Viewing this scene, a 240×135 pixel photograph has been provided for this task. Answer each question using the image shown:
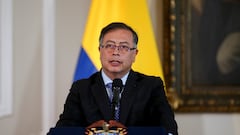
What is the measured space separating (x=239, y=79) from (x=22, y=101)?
183 cm

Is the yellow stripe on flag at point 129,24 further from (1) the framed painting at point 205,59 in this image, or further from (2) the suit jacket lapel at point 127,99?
(2) the suit jacket lapel at point 127,99

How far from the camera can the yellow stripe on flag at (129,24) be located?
2262 millimetres

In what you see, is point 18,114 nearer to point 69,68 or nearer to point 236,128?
point 69,68

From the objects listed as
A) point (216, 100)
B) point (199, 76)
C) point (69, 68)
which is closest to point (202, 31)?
point (199, 76)

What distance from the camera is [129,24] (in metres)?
2.26

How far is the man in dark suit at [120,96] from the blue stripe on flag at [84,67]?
0.91m

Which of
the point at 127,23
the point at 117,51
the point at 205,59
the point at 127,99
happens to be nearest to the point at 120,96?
the point at 127,99

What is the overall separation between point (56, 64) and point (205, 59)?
4.11 ft

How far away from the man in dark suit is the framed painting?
4.28 feet

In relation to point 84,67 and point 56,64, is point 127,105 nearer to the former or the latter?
point 84,67

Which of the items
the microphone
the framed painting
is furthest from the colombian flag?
the microphone

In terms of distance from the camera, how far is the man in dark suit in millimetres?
1290

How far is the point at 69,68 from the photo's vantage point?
275 centimetres

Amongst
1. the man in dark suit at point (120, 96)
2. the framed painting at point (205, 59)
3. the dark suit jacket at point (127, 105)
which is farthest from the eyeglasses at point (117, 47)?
the framed painting at point (205, 59)
